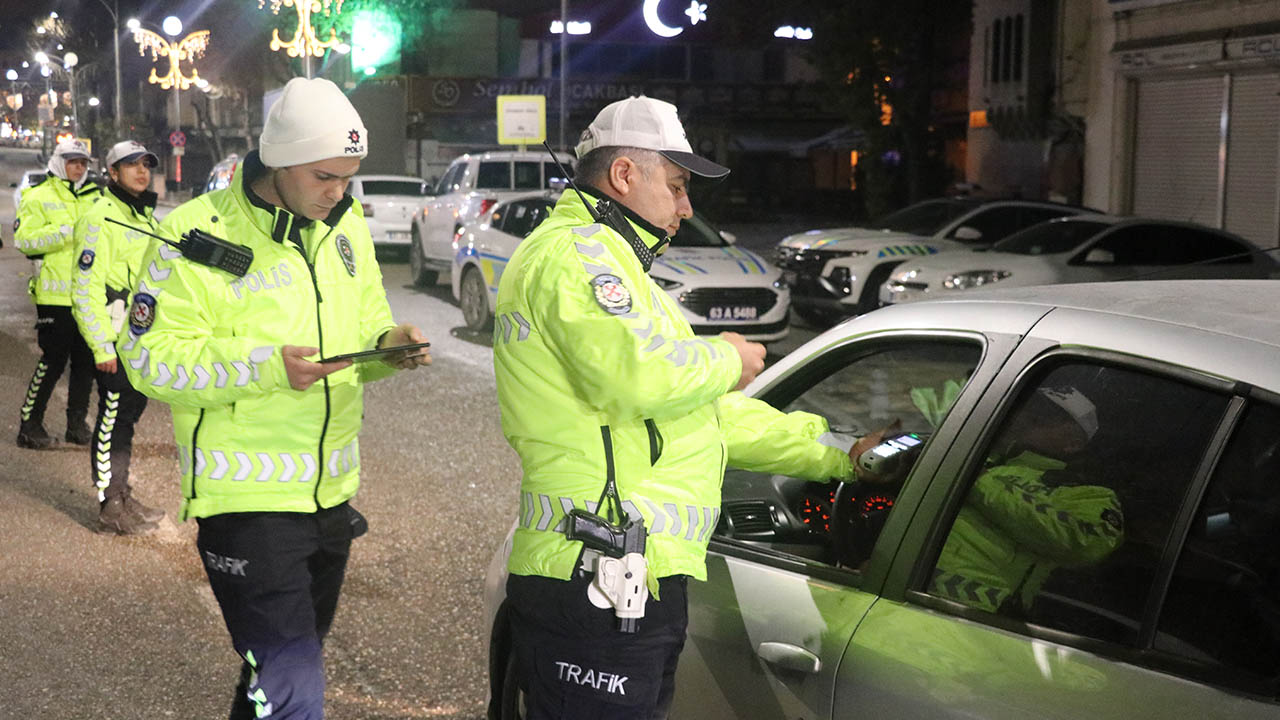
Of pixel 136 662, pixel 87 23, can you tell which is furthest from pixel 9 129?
pixel 136 662

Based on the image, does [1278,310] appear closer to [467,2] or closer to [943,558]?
[943,558]

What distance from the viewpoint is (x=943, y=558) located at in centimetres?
255

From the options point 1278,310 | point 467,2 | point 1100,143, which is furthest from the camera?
Answer: point 467,2

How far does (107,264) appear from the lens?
6.90 m

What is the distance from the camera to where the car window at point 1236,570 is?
2.03m

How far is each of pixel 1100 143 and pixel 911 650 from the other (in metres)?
21.9

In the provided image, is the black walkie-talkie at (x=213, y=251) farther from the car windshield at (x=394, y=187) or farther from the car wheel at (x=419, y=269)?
the car windshield at (x=394, y=187)

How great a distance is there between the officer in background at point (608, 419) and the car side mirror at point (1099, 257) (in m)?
11.3

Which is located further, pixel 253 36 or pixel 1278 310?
pixel 253 36

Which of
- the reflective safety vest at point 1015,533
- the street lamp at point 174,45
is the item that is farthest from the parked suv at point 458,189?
the street lamp at point 174,45

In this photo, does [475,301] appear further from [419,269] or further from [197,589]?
[197,589]

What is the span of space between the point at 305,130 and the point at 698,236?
1089 centimetres

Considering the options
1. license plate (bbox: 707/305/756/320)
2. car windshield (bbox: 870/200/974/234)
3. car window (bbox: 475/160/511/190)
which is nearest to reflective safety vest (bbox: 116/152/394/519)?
license plate (bbox: 707/305/756/320)

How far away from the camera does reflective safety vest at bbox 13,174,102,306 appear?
8.30 metres
